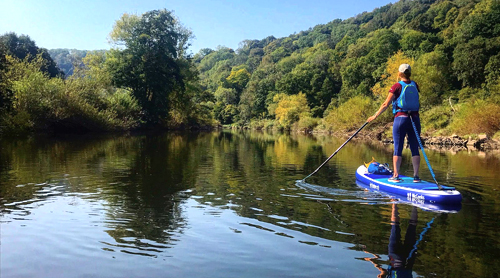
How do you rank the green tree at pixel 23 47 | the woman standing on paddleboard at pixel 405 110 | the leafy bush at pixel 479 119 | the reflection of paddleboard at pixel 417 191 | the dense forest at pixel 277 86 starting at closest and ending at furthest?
the reflection of paddleboard at pixel 417 191 < the woman standing on paddleboard at pixel 405 110 < the leafy bush at pixel 479 119 < the dense forest at pixel 277 86 < the green tree at pixel 23 47

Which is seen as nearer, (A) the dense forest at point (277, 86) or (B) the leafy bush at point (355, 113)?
(A) the dense forest at point (277, 86)

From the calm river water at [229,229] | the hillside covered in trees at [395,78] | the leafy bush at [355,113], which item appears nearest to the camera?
the calm river water at [229,229]

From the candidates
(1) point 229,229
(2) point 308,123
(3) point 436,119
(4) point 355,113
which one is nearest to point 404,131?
(1) point 229,229

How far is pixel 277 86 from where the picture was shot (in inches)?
3462

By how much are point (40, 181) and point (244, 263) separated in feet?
25.5

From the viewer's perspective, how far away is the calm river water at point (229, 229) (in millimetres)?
4293

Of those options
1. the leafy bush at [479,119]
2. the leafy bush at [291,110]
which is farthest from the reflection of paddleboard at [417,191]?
the leafy bush at [291,110]

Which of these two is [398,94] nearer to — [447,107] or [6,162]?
[6,162]

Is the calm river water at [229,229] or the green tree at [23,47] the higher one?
the green tree at [23,47]

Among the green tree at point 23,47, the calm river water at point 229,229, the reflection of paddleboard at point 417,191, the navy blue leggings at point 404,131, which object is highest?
the green tree at point 23,47

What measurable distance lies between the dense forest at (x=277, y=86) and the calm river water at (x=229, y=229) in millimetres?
24681

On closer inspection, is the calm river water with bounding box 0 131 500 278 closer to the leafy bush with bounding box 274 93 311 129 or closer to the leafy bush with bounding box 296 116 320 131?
the leafy bush with bounding box 296 116 320 131

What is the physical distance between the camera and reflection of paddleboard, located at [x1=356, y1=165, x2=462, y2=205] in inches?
291

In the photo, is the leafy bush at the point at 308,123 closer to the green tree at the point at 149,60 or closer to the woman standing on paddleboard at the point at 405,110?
the green tree at the point at 149,60
